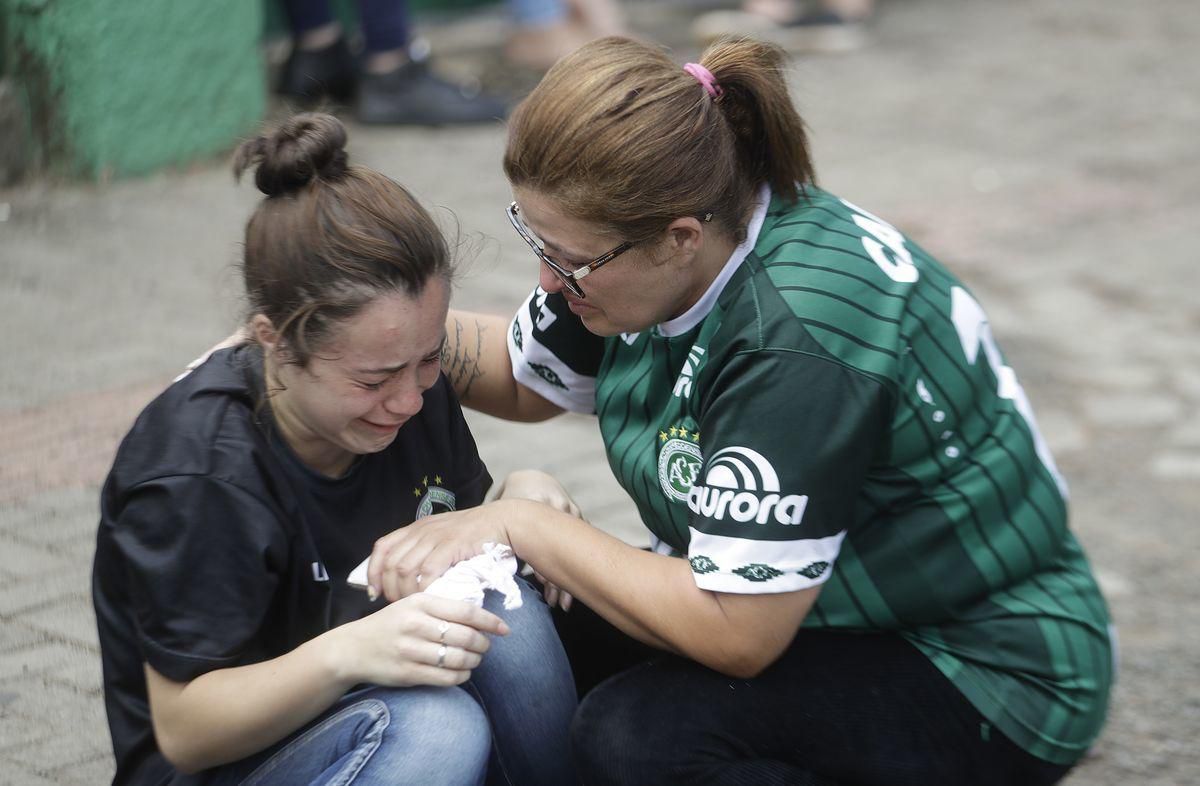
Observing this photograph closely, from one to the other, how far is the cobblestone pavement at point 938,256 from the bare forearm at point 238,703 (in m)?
0.62

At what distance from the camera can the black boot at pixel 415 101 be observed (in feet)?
20.3

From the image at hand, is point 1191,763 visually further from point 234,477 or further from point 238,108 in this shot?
point 238,108

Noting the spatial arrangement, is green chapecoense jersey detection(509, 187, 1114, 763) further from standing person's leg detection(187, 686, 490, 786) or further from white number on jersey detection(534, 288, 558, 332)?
standing person's leg detection(187, 686, 490, 786)

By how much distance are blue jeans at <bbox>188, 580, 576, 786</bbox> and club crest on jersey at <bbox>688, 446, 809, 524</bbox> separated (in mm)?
455

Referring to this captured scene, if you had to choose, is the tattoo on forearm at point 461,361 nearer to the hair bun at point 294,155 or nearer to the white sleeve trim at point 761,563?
the hair bun at point 294,155

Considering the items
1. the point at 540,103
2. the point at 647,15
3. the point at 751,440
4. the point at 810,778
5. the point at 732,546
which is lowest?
the point at 647,15

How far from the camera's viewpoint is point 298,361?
2.02m

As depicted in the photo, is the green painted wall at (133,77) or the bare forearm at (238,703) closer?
the bare forearm at (238,703)

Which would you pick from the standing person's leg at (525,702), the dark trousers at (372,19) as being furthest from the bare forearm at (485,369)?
the dark trousers at (372,19)

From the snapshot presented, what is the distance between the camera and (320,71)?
611cm

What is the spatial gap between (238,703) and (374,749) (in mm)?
208

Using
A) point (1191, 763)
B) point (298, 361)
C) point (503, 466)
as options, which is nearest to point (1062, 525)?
point (1191, 763)

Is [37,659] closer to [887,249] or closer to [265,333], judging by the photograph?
[265,333]

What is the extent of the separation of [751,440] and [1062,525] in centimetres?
61
